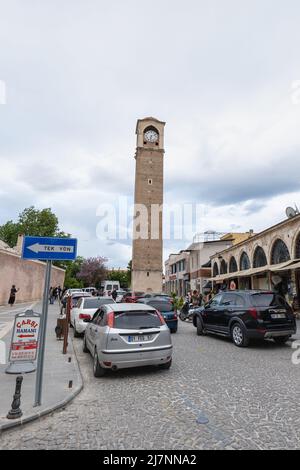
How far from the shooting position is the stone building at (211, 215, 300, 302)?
16531 millimetres

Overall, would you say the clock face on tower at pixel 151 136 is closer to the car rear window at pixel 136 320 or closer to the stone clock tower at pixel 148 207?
the stone clock tower at pixel 148 207

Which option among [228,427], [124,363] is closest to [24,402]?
[124,363]

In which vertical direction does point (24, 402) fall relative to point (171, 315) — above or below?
below

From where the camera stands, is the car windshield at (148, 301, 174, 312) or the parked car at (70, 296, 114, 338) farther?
the car windshield at (148, 301, 174, 312)

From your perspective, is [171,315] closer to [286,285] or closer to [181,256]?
[286,285]

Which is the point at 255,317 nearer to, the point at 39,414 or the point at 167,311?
the point at 167,311

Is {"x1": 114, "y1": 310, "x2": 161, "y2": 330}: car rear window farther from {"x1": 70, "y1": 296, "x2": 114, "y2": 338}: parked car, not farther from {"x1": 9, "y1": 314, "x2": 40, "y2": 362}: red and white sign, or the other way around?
{"x1": 70, "y1": 296, "x2": 114, "y2": 338}: parked car

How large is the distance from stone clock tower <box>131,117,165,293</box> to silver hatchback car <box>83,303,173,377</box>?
42124 mm

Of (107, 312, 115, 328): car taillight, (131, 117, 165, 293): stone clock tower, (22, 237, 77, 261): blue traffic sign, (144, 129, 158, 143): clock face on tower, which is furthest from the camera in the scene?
(144, 129, 158, 143): clock face on tower

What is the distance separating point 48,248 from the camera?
4.85 metres

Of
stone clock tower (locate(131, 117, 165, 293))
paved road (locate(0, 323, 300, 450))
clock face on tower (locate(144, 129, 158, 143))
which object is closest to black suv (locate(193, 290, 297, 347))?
paved road (locate(0, 323, 300, 450))

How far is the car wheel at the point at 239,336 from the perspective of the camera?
8797 millimetres
